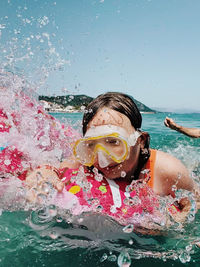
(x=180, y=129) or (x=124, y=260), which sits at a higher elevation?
(x=180, y=129)

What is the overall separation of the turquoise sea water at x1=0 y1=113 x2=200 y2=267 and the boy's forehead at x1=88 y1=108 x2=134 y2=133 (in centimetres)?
92

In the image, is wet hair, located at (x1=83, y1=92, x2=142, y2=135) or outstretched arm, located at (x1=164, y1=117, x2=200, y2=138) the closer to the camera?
wet hair, located at (x1=83, y1=92, x2=142, y2=135)

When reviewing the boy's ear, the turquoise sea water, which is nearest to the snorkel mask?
the boy's ear

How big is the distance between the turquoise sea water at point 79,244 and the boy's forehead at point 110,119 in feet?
3.02

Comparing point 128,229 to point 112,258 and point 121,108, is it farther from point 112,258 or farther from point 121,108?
point 121,108

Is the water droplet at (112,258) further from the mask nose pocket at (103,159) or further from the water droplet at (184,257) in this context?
the mask nose pocket at (103,159)

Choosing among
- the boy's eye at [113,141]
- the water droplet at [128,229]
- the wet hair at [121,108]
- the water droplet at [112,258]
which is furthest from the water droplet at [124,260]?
the wet hair at [121,108]

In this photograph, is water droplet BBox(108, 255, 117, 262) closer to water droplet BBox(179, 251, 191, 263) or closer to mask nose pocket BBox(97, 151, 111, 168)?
water droplet BBox(179, 251, 191, 263)

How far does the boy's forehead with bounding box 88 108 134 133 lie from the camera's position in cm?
259

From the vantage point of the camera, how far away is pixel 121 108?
8.94 feet

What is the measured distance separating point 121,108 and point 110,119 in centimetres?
21

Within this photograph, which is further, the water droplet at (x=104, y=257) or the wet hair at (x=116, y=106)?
the wet hair at (x=116, y=106)

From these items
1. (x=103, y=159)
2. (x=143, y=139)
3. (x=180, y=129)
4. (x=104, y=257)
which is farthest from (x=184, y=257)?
(x=180, y=129)

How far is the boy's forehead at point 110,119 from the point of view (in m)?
2.59
